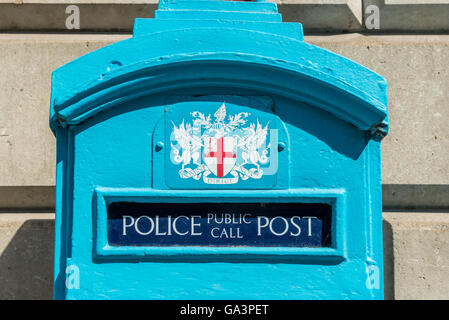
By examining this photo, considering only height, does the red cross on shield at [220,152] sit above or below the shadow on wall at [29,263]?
above

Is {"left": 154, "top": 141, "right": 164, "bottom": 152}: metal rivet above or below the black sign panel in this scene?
above

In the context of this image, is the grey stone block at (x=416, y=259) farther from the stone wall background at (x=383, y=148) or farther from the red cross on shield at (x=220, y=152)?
the red cross on shield at (x=220, y=152)

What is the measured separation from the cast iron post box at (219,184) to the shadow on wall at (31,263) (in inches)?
31.8

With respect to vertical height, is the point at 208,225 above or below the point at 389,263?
above

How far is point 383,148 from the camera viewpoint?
2070 mm

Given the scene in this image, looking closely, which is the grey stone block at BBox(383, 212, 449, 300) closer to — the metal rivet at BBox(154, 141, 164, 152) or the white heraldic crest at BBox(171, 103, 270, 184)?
the white heraldic crest at BBox(171, 103, 270, 184)

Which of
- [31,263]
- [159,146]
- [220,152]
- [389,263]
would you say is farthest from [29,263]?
[389,263]

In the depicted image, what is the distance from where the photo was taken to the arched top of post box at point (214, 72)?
125 cm

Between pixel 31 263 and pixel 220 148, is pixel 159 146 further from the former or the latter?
pixel 31 263

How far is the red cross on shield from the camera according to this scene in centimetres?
129

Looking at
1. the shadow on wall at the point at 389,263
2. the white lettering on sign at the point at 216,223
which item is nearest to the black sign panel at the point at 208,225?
the white lettering on sign at the point at 216,223

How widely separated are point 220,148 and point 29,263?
4.18 ft

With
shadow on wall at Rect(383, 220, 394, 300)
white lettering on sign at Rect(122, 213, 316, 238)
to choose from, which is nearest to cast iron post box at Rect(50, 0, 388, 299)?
white lettering on sign at Rect(122, 213, 316, 238)
